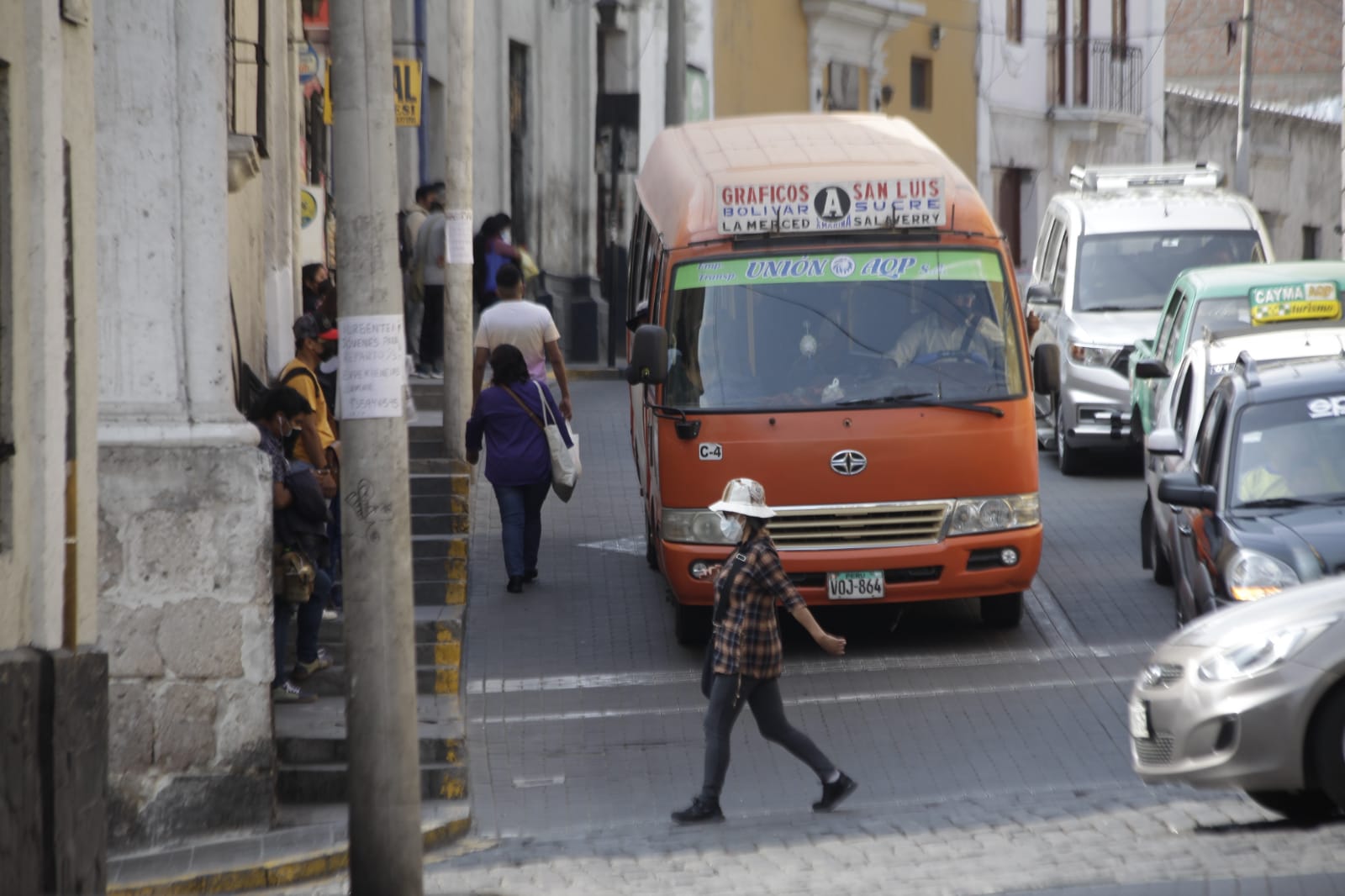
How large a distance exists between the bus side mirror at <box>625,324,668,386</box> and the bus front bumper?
961 millimetres

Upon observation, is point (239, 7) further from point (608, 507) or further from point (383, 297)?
point (383, 297)

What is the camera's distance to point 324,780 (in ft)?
33.3

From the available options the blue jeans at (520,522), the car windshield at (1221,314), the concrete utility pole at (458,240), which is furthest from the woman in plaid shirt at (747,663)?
the car windshield at (1221,314)

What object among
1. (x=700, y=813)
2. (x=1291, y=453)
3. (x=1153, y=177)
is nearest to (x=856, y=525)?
(x=1291, y=453)

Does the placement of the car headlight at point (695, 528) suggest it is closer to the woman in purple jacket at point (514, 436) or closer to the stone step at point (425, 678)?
the stone step at point (425, 678)

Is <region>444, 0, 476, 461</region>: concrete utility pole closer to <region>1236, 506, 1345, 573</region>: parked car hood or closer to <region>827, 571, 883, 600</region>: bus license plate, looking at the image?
<region>827, 571, 883, 600</region>: bus license plate

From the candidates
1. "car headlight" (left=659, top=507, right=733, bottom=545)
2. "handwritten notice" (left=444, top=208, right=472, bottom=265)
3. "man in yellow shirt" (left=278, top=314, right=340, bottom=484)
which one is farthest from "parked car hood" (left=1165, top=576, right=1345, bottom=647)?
"handwritten notice" (left=444, top=208, right=472, bottom=265)

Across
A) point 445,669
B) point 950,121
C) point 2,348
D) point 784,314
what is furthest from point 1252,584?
point 950,121

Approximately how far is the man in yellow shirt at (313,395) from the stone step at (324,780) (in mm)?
1697

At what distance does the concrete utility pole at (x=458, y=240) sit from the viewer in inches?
638

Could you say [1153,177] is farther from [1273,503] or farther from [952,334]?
[1273,503]

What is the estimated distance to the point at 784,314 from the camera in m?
12.2

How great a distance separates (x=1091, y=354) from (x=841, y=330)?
635 cm

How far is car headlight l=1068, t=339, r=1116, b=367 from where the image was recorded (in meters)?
17.9
